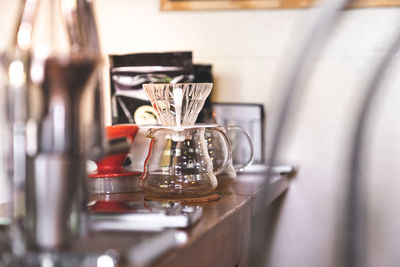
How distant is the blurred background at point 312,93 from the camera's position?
1634 mm

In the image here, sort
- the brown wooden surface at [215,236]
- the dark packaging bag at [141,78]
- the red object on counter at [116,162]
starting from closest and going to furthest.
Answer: the brown wooden surface at [215,236] → the red object on counter at [116,162] → the dark packaging bag at [141,78]

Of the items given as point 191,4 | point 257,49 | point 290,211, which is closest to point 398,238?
point 290,211

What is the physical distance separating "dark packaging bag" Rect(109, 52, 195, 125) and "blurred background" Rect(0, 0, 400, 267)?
0.81 ft

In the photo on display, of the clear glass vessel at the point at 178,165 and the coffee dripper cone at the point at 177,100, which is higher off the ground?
the coffee dripper cone at the point at 177,100

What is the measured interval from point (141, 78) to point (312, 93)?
19.0 inches

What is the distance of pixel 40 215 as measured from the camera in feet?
2.04

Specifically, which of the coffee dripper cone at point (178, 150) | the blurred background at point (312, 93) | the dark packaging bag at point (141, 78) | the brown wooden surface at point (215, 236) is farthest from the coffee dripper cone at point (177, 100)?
the blurred background at point (312, 93)

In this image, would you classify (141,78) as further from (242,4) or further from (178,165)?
(178,165)

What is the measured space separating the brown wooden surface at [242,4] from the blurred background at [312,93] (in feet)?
0.06

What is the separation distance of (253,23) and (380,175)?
1.71 feet

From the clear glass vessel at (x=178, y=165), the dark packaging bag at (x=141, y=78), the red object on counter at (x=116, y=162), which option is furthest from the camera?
the dark packaging bag at (x=141, y=78)

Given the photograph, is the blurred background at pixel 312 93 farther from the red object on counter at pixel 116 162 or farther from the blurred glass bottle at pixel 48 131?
the blurred glass bottle at pixel 48 131

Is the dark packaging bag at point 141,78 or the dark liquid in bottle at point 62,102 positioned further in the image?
the dark packaging bag at point 141,78

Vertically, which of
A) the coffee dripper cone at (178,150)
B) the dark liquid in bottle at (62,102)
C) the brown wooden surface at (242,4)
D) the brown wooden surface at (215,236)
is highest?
the brown wooden surface at (242,4)
